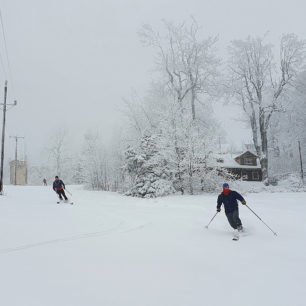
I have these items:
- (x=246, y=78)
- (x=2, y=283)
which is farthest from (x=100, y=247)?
(x=246, y=78)

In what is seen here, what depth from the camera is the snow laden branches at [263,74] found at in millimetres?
28219

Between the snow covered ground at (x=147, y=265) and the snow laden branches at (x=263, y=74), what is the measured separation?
2104cm

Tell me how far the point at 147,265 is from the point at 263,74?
94.0ft

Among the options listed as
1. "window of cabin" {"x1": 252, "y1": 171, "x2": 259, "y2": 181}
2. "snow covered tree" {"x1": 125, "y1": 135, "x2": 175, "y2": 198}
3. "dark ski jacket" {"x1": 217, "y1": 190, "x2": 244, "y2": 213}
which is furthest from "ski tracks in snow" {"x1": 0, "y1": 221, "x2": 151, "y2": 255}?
"window of cabin" {"x1": 252, "y1": 171, "x2": 259, "y2": 181}

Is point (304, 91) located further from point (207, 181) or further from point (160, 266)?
point (160, 266)

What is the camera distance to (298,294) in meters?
4.20

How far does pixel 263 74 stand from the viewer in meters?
29.3

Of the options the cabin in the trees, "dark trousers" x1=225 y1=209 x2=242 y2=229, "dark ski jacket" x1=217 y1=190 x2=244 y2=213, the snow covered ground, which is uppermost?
the cabin in the trees

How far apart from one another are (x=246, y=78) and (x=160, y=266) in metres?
28.4

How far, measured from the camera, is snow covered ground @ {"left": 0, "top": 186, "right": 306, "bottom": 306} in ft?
13.4

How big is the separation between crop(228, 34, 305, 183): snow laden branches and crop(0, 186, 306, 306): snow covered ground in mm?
21037

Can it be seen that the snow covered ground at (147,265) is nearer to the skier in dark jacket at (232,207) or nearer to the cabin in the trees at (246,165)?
the skier in dark jacket at (232,207)

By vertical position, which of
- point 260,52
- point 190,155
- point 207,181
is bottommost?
point 207,181

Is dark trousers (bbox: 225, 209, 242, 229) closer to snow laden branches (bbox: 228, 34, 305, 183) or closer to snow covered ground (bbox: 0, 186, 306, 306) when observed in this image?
snow covered ground (bbox: 0, 186, 306, 306)
